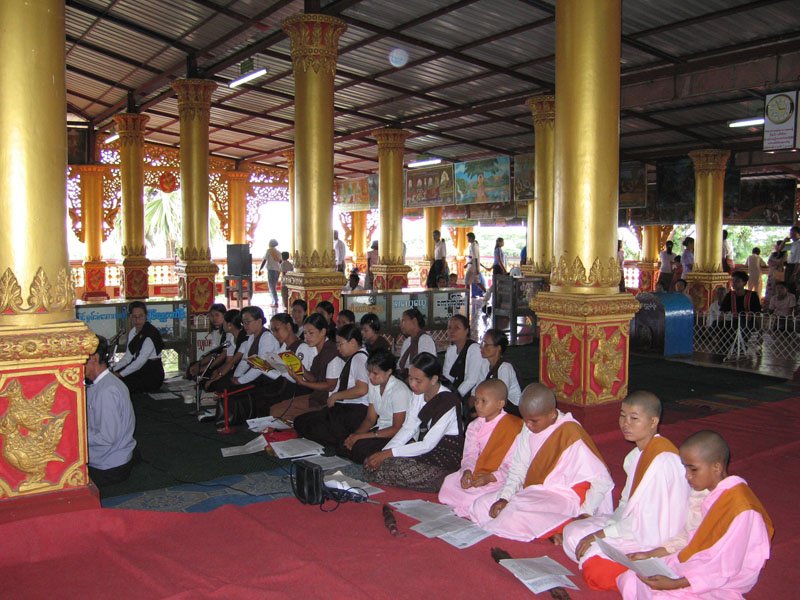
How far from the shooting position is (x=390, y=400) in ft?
16.3

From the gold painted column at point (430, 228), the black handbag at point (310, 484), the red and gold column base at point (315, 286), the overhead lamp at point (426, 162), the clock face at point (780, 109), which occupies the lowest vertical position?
the black handbag at point (310, 484)

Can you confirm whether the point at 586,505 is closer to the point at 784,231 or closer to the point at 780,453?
the point at 780,453

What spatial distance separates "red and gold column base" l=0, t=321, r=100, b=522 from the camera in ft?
Result: 12.1

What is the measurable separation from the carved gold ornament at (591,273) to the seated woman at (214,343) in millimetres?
3387

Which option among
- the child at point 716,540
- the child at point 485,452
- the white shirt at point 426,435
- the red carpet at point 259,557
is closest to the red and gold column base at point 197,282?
the white shirt at point 426,435

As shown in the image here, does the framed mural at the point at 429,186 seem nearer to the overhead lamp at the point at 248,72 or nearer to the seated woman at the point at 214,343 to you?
the overhead lamp at the point at 248,72

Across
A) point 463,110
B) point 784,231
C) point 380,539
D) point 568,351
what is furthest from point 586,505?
point 784,231

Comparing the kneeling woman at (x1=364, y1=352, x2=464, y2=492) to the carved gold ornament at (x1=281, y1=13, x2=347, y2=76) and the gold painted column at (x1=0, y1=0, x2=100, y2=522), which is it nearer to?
the gold painted column at (x1=0, y1=0, x2=100, y2=522)

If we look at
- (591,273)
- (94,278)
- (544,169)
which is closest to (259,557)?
(591,273)

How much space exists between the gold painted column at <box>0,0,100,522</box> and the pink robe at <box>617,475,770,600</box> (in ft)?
9.83

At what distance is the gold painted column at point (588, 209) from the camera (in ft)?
18.4

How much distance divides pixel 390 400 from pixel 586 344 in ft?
5.66

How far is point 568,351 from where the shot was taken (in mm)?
5809

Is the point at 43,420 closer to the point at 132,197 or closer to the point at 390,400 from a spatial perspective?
the point at 390,400
